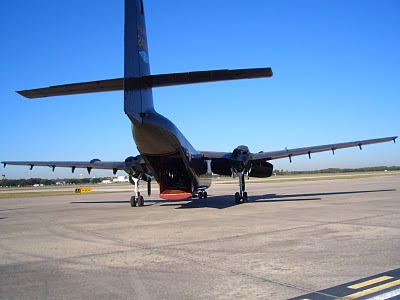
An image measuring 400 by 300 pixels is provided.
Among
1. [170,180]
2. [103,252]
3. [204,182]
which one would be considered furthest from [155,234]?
[204,182]

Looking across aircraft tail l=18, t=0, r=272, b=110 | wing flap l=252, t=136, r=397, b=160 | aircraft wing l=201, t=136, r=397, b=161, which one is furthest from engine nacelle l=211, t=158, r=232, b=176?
aircraft tail l=18, t=0, r=272, b=110

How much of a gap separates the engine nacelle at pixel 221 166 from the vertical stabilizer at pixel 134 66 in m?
8.57

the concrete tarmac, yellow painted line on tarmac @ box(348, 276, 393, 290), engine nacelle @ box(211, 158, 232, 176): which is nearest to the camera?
yellow painted line on tarmac @ box(348, 276, 393, 290)

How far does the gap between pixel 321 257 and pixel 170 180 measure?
1419cm

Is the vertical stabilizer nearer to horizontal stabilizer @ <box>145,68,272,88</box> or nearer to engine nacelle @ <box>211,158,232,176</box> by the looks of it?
horizontal stabilizer @ <box>145,68,272,88</box>

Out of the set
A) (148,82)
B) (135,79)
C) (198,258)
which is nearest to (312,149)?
(148,82)

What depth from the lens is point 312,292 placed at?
214 inches

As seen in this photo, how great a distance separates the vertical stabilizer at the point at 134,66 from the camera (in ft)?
48.0

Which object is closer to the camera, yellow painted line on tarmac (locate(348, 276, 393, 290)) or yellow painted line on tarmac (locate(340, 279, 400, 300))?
yellow painted line on tarmac (locate(340, 279, 400, 300))

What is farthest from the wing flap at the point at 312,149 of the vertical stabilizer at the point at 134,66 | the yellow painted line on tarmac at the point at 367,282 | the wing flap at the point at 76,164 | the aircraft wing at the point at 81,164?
the yellow painted line on tarmac at the point at 367,282

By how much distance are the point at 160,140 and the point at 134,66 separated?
11.8 feet

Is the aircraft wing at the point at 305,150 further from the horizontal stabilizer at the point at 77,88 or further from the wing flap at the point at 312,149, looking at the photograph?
the horizontal stabilizer at the point at 77,88

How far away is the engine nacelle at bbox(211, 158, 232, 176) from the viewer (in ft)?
77.8

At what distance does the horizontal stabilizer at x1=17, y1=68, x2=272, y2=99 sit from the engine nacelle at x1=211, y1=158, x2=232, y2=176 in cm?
922
